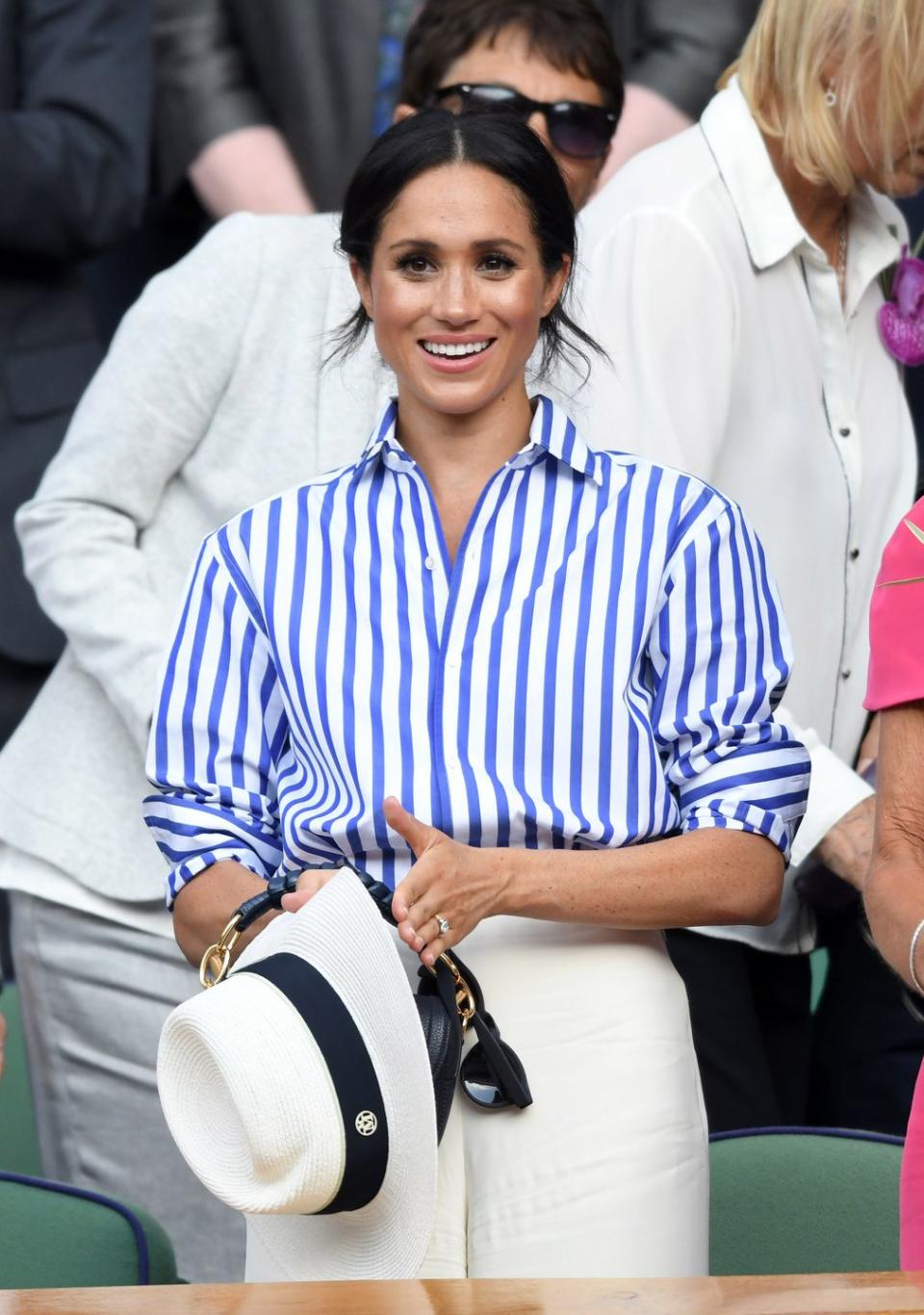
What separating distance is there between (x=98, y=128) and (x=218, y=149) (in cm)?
23

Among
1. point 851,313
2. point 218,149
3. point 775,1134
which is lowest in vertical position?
point 775,1134

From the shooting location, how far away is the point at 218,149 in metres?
3.83

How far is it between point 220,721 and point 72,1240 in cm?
65

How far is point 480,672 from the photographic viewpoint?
205 cm

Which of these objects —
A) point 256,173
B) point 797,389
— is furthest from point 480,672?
point 256,173

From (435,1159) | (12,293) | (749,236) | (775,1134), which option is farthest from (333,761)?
(12,293)

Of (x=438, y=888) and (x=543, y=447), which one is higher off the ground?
(x=543, y=447)

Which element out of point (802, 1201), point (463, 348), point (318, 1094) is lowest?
point (802, 1201)

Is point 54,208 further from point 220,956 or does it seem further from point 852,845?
point 220,956

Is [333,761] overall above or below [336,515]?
below

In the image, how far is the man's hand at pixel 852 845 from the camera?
2.47 m

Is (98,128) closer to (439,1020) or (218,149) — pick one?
(218,149)

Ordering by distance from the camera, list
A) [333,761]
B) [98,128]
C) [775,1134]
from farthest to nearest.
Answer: [98,128] < [775,1134] < [333,761]

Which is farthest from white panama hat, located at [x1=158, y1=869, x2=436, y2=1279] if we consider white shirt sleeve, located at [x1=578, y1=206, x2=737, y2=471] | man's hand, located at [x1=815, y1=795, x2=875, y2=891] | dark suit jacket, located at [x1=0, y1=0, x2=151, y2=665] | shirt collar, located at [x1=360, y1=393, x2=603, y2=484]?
dark suit jacket, located at [x1=0, y1=0, x2=151, y2=665]
